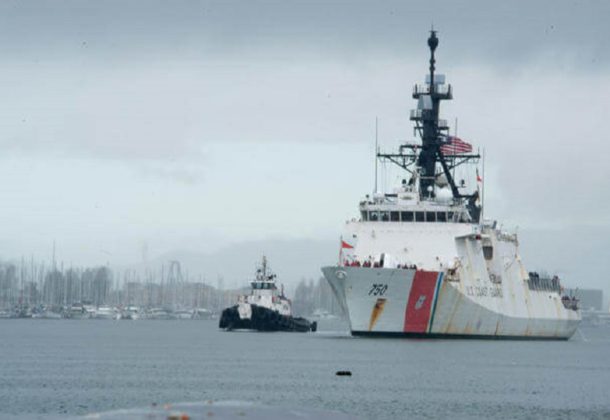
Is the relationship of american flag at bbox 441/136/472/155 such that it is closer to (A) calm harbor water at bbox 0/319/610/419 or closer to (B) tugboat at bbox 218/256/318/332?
(A) calm harbor water at bbox 0/319/610/419

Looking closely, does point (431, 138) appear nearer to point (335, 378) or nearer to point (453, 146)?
point (453, 146)

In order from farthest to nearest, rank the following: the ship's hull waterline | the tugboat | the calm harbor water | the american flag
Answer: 1. the tugboat
2. the american flag
3. the ship's hull waterline
4. the calm harbor water

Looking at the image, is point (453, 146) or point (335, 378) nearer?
point (335, 378)

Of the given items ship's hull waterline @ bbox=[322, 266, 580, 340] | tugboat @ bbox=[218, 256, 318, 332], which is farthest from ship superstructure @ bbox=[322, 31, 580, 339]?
tugboat @ bbox=[218, 256, 318, 332]

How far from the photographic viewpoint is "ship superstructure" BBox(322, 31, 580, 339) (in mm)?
99688

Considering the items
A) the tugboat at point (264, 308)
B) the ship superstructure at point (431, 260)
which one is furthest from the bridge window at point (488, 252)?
the tugboat at point (264, 308)

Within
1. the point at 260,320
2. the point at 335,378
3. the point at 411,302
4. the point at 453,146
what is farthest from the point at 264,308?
the point at 335,378

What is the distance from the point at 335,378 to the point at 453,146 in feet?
159

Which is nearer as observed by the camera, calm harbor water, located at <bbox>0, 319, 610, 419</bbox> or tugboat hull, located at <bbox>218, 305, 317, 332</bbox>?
calm harbor water, located at <bbox>0, 319, 610, 419</bbox>

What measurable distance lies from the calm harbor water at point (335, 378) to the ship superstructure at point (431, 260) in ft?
6.83

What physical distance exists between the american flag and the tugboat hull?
39.6m

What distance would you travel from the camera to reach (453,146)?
4638 inches

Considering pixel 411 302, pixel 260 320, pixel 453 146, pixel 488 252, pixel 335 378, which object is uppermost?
pixel 453 146

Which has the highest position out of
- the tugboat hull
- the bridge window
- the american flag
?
the american flag
